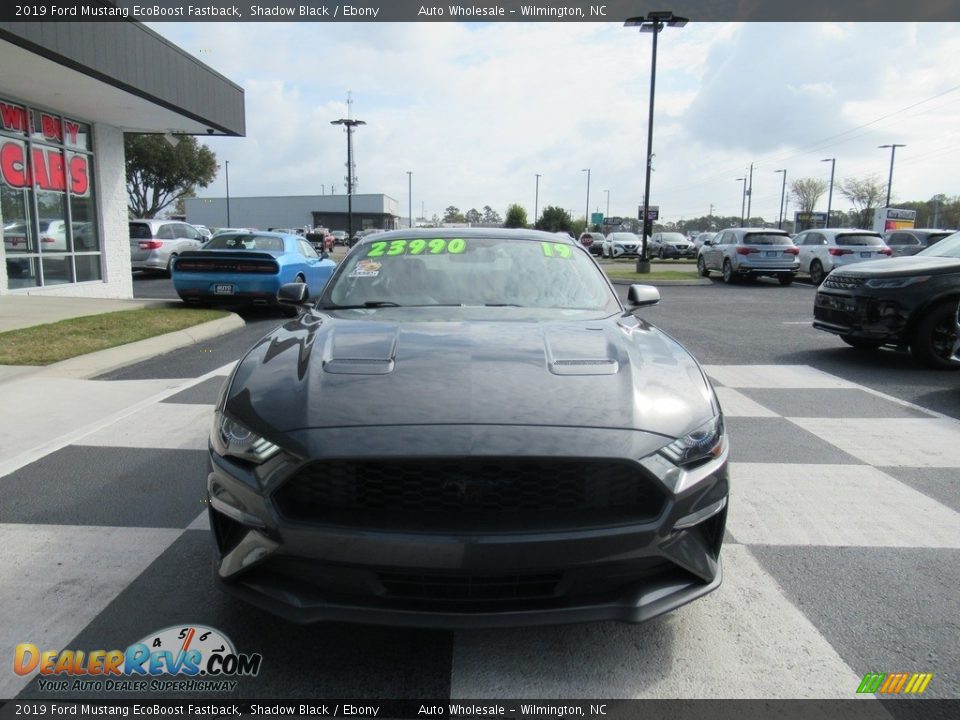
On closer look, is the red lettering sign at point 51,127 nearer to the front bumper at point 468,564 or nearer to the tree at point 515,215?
the front bumper at point 468,564

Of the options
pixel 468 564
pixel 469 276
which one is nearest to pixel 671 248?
pixel 469 276

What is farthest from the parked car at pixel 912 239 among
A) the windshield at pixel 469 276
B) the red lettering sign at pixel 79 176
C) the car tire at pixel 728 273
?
the red lettering sign at pixel 79 176

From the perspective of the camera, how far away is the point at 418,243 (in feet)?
13.6

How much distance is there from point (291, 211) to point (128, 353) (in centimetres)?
8786

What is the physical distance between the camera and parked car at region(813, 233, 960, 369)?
24.0ft

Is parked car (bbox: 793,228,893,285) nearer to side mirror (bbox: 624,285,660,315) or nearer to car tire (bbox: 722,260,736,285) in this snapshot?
car tire (bbox: 722,260,736,285)

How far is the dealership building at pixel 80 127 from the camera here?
35.7 ft

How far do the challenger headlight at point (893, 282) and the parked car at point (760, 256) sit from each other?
13.0m

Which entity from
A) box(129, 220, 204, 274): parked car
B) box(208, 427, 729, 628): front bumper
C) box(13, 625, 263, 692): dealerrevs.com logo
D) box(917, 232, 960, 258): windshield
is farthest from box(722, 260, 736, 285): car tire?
box(13, 625, 263, 692): dealerrevs.com logo

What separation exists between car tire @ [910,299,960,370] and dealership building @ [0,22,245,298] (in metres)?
11.7

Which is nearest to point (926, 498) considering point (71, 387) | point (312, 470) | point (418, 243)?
point (418, 243)

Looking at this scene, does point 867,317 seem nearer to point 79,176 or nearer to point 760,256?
point 760,256

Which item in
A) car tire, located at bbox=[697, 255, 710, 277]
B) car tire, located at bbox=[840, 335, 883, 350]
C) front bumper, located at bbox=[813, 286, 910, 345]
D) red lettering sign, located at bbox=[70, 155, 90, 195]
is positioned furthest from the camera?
car tire, located at bbox=[697, 255, 710, 277]

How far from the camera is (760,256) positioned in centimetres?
2000
